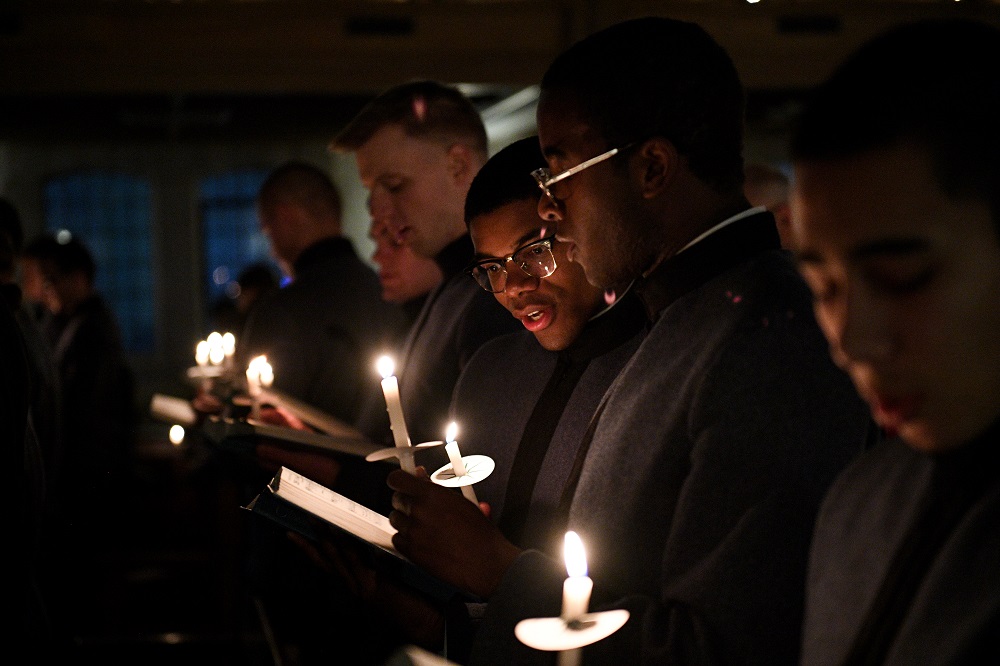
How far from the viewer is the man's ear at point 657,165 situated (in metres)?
1.60

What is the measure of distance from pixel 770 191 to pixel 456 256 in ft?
4.71

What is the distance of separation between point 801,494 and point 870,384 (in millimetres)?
393

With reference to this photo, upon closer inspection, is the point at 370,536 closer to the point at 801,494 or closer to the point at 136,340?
the point at 801,494

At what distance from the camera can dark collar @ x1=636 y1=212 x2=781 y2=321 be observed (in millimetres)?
1569

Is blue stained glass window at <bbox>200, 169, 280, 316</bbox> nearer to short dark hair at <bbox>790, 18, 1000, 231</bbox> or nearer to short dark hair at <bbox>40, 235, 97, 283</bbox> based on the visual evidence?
short dark hair at <bbox>40, 235, 97, 283</bbox>

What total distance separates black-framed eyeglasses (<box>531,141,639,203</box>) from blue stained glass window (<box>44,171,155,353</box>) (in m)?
11.3

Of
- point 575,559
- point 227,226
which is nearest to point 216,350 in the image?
point 575,559

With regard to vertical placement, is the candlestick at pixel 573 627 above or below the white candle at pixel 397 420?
below

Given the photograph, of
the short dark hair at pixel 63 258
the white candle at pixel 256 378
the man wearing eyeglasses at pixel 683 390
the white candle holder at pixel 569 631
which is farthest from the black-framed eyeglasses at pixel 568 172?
the short dark hair at pixel 63 258

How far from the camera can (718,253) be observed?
1.57m

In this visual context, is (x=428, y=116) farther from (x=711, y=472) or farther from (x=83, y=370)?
(x=83, y=370)

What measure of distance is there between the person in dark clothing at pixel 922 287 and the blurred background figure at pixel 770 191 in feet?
8.99

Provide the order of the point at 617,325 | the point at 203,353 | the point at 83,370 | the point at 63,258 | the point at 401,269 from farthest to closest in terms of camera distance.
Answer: the point at 63,258, the point at 83,370, the point at 203,353, the point at 401,269, the point at 617,325

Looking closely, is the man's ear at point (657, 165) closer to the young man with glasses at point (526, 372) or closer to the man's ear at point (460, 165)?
the young man with glasses at point (526, 372)
